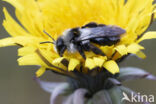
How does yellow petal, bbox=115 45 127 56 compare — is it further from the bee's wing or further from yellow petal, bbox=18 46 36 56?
yellow petal, bbox=18 46 36 56

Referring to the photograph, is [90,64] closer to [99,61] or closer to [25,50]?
[99,61]

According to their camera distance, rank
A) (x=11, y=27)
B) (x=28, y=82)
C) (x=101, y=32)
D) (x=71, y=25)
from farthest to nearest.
Answer: (x=28, y=82)
(x=71, y=25)
(x=11, y=27)
(x=101, y=32)

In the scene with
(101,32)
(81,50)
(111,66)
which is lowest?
(111,66)

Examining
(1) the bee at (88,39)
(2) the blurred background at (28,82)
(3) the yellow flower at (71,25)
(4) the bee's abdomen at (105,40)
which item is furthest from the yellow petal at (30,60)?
(2) the blurred background at (28,82)

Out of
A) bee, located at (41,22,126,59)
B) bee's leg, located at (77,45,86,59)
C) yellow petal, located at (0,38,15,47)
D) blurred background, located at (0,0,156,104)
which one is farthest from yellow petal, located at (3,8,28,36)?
blurred background, located at (0,0,156,104)

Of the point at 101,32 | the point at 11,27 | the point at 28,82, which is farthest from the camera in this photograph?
the point at 28,82

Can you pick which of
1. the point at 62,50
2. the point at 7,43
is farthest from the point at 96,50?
the point at 7,43

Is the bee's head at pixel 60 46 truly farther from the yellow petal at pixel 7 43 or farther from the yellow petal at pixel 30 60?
the yellow petal at pixel 7 43
